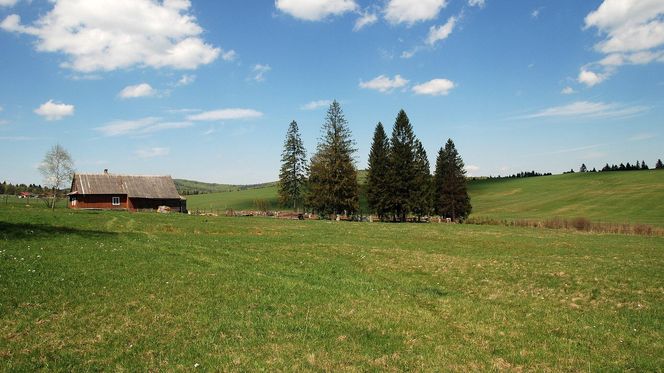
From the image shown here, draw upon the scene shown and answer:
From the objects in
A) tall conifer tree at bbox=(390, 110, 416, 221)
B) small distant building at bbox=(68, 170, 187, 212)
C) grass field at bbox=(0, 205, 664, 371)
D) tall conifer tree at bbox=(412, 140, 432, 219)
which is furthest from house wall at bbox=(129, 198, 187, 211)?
grass field at bbox=(0, 205, 664, 371)

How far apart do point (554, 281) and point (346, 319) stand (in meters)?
9.71

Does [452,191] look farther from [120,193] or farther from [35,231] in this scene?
[35,231]

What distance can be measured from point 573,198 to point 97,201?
108 meters

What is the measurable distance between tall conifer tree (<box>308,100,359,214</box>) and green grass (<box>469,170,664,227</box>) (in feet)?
129

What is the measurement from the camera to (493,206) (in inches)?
4628

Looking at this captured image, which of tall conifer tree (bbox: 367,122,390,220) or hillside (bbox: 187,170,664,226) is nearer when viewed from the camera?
tall conifer tree (bbox: 367,122,390,220)

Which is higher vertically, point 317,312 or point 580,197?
point 580,197

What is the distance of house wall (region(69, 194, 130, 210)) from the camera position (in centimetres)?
7525

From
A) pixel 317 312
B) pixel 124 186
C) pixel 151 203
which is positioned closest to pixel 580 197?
pixel 151 203

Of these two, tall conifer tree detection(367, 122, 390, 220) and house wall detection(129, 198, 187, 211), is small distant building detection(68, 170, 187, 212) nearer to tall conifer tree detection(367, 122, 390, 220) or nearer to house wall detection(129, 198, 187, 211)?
house wall detection(129, 198, 187, 211)

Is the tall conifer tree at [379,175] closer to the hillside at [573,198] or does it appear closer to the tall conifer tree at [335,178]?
the tall conifer tree at [335,178]

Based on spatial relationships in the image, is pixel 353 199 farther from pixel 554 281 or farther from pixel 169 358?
pixel 169 358

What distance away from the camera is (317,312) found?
12289mm

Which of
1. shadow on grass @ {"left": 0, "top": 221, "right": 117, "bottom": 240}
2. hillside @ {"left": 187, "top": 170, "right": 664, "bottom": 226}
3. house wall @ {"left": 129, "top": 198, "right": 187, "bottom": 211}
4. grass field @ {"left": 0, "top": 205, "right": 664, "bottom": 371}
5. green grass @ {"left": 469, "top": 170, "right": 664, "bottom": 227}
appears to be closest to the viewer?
grass field @ {"left": 0, "top": 205, "right": 664, "bottom": 371}
